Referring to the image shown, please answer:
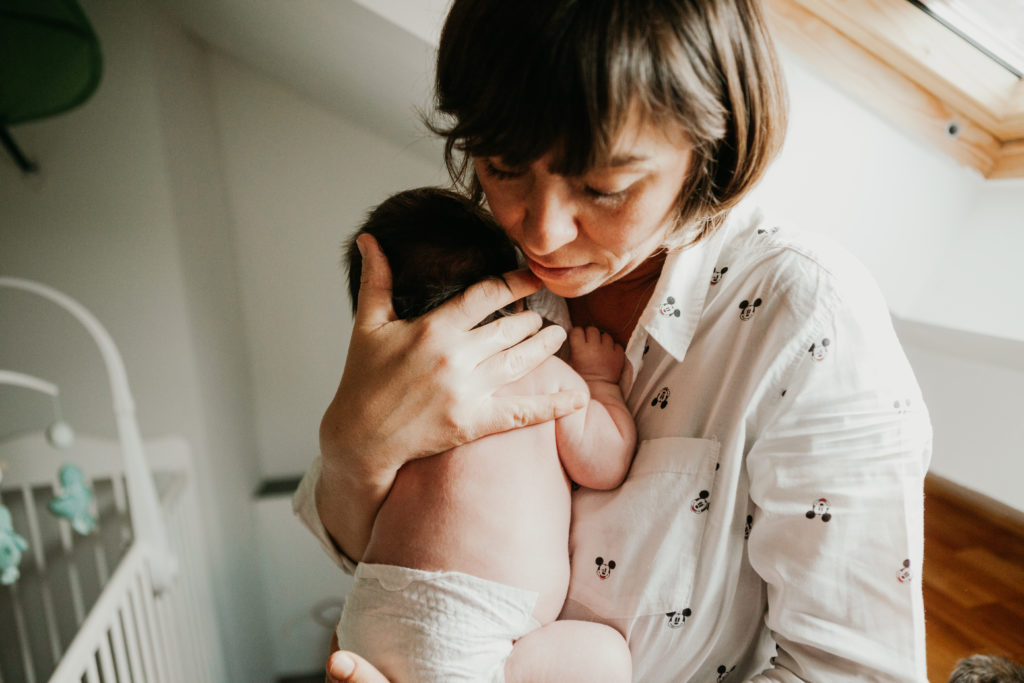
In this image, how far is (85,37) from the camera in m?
1.23

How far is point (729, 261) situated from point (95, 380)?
1.76 meters

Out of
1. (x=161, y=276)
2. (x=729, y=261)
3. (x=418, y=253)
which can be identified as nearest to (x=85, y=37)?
(x=161, y=276)

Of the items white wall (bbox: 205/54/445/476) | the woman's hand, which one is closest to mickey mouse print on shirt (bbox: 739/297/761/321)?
the woman's hand

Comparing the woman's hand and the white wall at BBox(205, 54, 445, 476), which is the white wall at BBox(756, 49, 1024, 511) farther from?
the white wall at BBox(205, 54, 445, 476)

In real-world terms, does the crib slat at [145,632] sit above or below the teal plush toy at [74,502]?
below

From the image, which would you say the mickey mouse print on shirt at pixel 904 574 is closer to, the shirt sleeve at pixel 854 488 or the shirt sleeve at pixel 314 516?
the shirt sleeve at pixel 854 488

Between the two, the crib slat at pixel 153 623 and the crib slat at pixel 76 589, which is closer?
Result: the crib slat at pixel 153 623

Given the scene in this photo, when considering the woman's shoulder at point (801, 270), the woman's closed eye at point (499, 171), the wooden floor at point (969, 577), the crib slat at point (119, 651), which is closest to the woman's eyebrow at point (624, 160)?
the woman's closed eye at point (499, 171)

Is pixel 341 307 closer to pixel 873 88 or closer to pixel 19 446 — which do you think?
pixel 19 446

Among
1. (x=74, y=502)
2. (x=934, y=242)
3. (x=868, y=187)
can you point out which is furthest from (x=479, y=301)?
(x=74, y=502)

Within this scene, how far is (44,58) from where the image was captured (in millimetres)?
1191

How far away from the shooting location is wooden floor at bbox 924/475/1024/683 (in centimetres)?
A: 83

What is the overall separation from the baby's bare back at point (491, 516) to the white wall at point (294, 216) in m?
1.43

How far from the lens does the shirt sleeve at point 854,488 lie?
2.05ft
